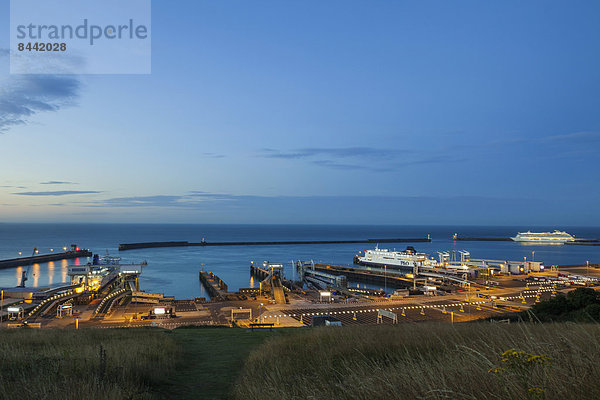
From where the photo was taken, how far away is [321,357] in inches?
297

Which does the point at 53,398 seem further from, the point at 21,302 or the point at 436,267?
the point at 436,267

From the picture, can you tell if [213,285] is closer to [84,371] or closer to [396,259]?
[396,259]

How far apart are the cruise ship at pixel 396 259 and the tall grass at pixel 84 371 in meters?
72.9

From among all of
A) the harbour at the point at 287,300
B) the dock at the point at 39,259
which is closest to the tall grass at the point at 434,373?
the harbour at the point at 287,300

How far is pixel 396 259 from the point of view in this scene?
91.6 meters

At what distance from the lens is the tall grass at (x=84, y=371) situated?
15.8 ft

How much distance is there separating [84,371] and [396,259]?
295ft

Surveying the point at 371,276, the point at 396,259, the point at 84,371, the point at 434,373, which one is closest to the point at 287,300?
the point at 371,276

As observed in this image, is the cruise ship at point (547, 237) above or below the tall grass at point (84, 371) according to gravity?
below

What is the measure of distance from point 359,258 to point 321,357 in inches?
3827

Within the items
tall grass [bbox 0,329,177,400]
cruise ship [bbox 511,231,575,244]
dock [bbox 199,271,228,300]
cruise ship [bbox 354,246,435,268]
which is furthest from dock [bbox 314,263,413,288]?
cruise ship [bbox 511,231,575,244]

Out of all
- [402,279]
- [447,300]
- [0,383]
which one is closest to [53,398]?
[0,383]

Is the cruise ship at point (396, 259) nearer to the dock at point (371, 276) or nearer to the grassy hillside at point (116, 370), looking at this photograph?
the dock at point (371, 276)

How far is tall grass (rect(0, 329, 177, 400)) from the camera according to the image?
15.8 feet
